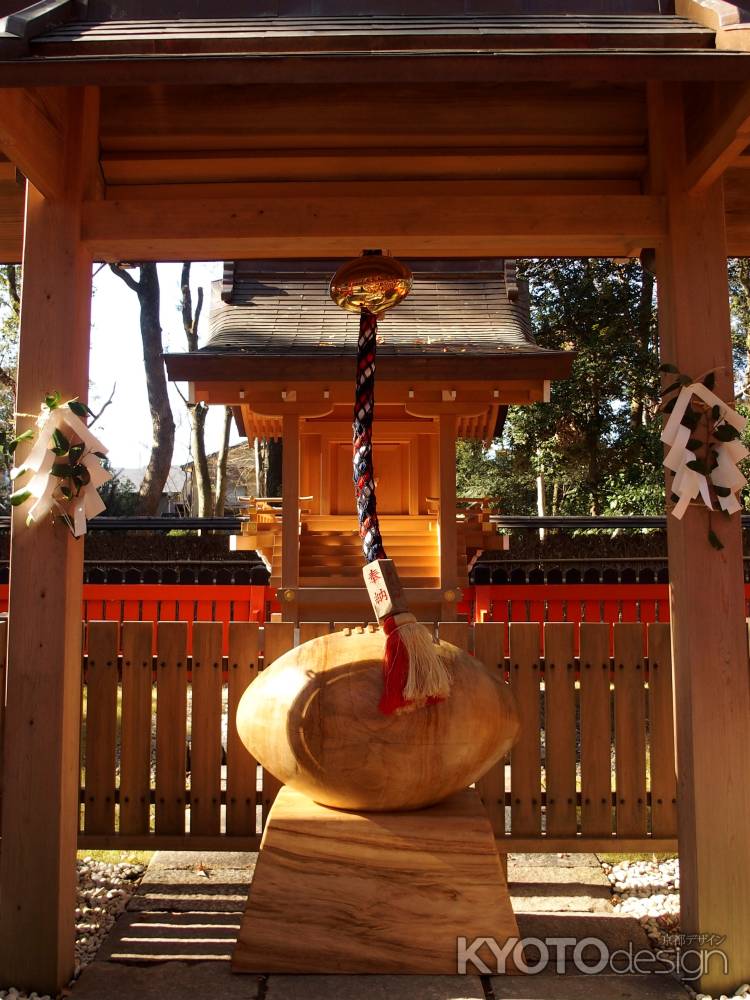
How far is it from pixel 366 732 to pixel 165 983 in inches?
44.2

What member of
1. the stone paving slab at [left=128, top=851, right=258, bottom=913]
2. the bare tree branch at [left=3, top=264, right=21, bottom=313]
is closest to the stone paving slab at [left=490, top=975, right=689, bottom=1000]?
the stone paving slab at [left=128, top=851, right=258, bottom=913]

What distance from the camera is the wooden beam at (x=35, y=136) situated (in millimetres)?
2570

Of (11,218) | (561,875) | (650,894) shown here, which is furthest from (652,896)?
(11,218)

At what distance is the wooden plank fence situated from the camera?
3.41m

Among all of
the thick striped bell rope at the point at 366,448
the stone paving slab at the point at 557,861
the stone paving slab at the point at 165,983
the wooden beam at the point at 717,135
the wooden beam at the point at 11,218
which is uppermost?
the wooden beam at the point at 11,218

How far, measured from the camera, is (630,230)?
303 centimetres

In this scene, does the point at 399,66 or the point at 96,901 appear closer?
the point at 399,66

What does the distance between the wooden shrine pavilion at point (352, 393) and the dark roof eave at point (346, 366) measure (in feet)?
0.04

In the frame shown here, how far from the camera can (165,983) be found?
263 cm

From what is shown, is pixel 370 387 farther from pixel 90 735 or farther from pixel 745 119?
pixel 90 735

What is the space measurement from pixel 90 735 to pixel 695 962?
2.54m
